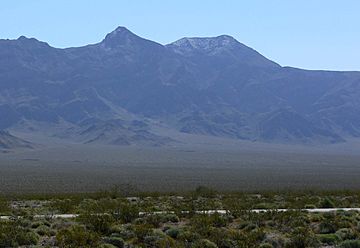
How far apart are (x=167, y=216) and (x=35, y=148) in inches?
6320

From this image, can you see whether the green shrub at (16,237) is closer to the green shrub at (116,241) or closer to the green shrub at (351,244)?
the green shrub at (116,241)

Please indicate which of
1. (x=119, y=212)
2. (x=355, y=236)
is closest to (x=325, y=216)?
(x=355, y=236)

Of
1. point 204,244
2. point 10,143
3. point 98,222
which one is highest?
point 10,143

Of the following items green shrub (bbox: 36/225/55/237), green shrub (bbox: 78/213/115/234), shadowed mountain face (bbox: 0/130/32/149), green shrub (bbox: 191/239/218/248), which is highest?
shadowed mountain face (bbox: 0/130/32/149)

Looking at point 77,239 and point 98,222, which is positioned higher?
point 98,222

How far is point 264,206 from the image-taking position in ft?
92.0

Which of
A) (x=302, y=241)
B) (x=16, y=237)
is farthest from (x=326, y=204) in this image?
(x=16, y=237)

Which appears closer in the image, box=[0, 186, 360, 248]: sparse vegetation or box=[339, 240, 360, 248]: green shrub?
box=[339, 240, 360, 248]: green shrub

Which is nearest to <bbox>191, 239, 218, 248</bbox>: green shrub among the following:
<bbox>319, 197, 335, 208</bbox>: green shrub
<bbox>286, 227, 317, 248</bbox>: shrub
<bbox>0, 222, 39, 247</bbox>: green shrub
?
<bbox>286, 227, 317, 248</bbox>: shrub

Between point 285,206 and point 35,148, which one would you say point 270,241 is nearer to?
point 285,206

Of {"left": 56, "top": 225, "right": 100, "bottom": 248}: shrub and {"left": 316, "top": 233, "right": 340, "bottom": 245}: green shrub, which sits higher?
{"left": 56, "top": 225, "right": 100, "bottom": 248}: shrub

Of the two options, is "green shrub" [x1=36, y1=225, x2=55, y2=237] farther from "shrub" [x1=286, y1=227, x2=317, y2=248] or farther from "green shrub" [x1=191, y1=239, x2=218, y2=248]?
"shrub" [x1=286, y1=227, x2=317, y2=248]

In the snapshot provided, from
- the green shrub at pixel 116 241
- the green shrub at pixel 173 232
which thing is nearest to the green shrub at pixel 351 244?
Answer: the green shrub at pixel 173 232

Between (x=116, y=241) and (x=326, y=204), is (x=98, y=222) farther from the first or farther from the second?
(x=326, y=204)
